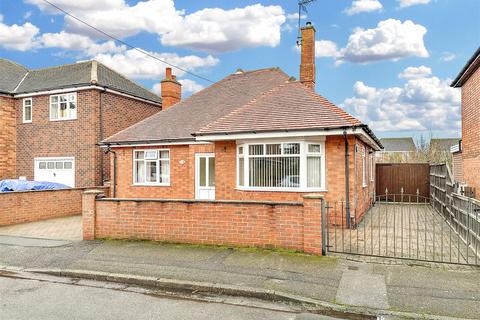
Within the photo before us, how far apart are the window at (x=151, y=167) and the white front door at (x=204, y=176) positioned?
1.52m

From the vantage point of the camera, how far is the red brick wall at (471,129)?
10562 mm

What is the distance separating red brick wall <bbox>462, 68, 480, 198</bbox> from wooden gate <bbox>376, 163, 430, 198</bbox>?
532 centimetres

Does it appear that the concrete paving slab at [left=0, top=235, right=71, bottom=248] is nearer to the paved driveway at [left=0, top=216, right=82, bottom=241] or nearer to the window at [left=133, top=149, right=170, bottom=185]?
the paved driveway at [left=0, top=216, right=82, bottom=241]

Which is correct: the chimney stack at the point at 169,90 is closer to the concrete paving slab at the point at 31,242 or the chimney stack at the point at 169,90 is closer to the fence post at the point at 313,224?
the concrete paving slab at the point at 31,242

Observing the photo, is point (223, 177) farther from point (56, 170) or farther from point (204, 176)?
point (56, 170)

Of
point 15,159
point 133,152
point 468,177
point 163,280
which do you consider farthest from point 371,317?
point 15,159

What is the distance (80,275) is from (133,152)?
879 cm

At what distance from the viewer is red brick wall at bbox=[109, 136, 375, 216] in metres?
10.1

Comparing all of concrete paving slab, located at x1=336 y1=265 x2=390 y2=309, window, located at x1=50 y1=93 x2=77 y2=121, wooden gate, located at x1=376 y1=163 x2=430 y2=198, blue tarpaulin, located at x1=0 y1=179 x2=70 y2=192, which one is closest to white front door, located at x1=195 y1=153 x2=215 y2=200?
blue tarpaulin, located at x1=0 y1=179 x2=70 y2=192

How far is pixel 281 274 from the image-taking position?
5988 millimetres

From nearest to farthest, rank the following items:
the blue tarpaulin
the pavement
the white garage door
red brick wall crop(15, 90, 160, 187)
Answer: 1. the pavement
2. the blue tarpaulin
3. red brick wall crop(15, 90, 160, 187)
4. the white garage door

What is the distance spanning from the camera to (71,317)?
4547mm

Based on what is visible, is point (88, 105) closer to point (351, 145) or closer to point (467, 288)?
point (351, 145)

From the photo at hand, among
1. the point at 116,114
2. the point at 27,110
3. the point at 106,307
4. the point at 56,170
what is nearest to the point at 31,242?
the point at 106,307
